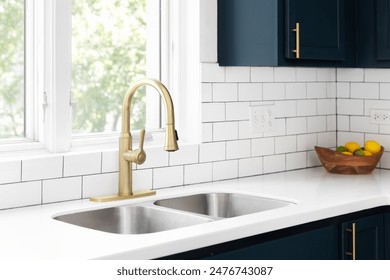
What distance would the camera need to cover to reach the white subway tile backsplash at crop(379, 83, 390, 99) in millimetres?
3482

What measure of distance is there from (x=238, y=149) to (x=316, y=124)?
1.92 ft

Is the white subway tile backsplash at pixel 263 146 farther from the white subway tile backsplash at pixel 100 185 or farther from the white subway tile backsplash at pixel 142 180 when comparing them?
the white subway tile backsplash at pixel 100 185

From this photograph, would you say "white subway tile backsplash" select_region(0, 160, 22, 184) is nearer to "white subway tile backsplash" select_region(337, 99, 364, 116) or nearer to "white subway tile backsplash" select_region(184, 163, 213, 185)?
"white subway tile backsplash" select_region(184, 163, 213, 185)

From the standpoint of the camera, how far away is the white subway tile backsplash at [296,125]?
3433 millimetres

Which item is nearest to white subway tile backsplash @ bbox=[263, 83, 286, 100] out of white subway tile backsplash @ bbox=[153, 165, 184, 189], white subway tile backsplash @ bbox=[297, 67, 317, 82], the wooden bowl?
white subway tile backsplash @ bbox=[297, 67, 317, 82]

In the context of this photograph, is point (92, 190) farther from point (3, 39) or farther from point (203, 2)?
point (203, 2)

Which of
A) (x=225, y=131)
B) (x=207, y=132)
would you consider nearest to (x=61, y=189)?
(x=207, y=132)

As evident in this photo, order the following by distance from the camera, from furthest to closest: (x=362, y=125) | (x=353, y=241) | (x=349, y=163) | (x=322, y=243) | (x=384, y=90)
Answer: (x=362, y=125)
(x=384, y=90)
(x=349, y=163)
(x=353, y=241)
(x=322, y=243)

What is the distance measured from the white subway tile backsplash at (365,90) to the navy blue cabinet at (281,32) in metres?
0.38

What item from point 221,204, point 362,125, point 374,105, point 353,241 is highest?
point 374,105

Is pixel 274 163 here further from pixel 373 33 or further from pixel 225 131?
pixel 373 33

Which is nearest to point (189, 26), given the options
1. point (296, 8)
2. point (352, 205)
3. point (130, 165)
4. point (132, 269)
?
point (296, 8)

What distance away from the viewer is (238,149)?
3.21m

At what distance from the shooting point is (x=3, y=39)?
2.57 m
